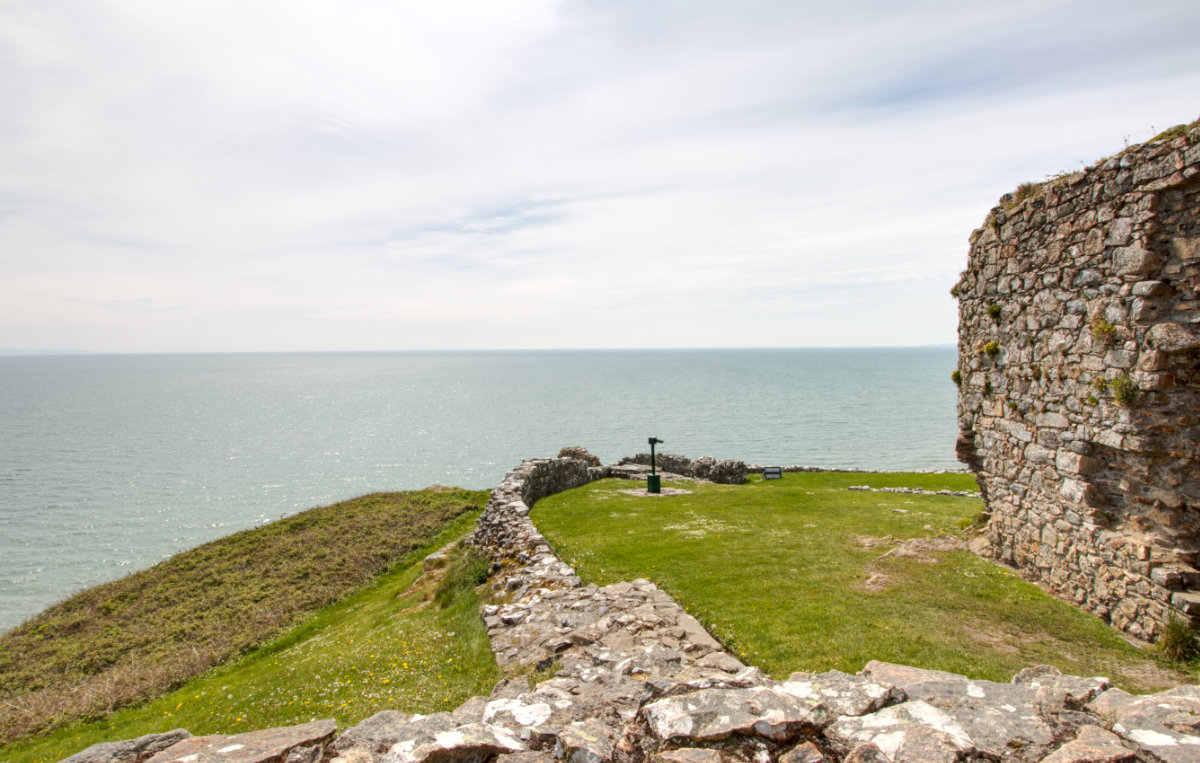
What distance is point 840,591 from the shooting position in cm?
1244

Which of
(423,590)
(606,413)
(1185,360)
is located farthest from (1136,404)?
(606,413)

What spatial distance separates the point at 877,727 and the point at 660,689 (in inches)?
88.4

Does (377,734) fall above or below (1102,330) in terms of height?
below

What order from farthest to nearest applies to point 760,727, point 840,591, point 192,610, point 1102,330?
point 192,610 → point 840,591 → point 1102,330 → point 760,727

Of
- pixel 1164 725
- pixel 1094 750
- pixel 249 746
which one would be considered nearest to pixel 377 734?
pixel 249 746

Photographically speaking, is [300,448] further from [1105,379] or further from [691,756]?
[691,756]

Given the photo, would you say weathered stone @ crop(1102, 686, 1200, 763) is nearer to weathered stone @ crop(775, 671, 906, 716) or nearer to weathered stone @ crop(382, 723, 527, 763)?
weathered stone @ crop(775, 671, 906, 716)

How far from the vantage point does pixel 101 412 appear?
126 metres

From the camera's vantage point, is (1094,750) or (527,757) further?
(527,757)

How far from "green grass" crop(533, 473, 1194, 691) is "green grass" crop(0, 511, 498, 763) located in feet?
13.4

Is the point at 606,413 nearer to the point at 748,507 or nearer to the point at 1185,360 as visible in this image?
the point at 748,507

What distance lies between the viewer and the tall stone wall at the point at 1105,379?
8891mm

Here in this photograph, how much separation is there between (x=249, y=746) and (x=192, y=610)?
23.0m

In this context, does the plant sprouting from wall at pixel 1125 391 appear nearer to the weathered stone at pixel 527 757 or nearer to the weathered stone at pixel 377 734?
the weathered stone at pixel 527 757
